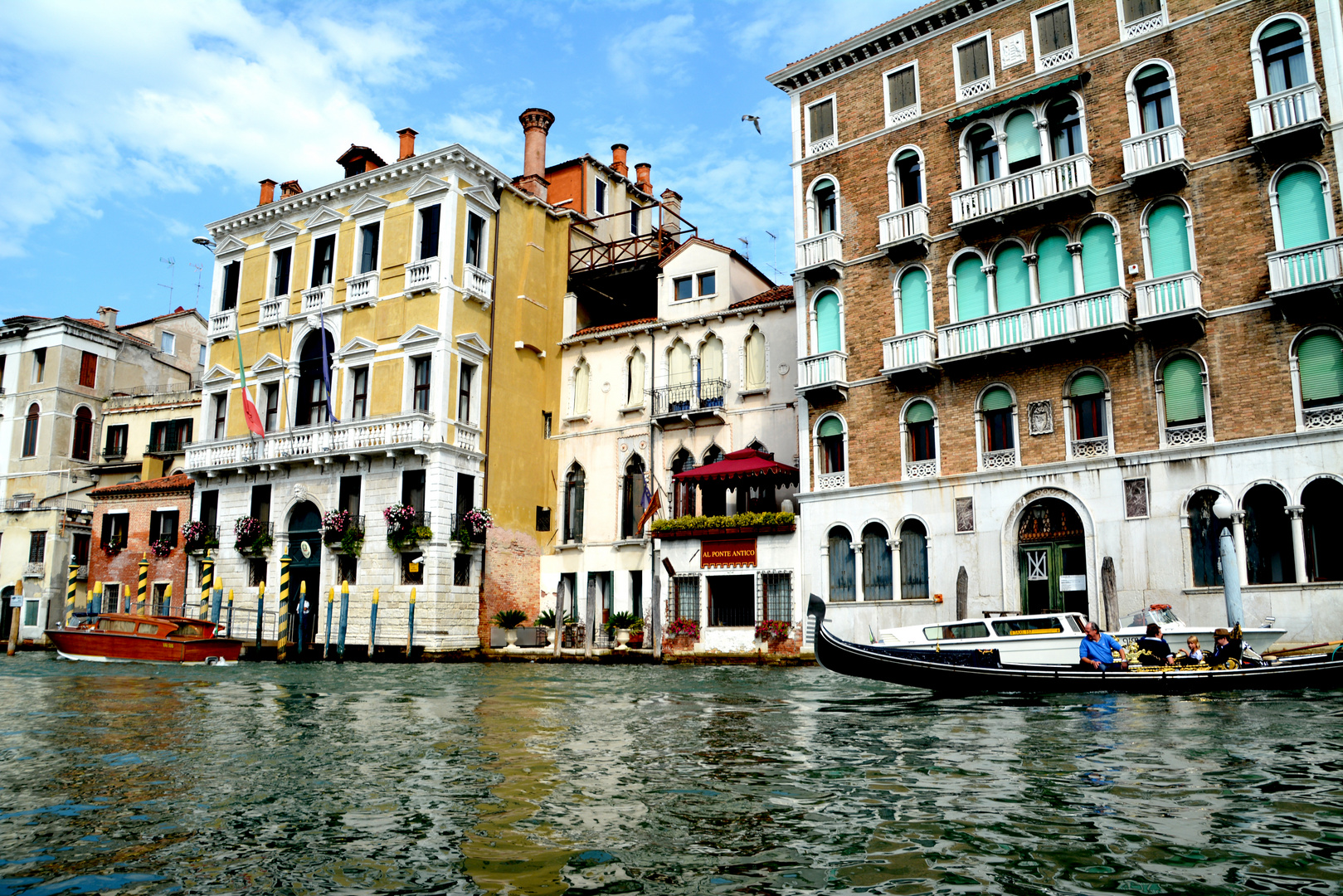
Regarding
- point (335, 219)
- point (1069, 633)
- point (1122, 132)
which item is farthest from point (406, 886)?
point (335, 219)

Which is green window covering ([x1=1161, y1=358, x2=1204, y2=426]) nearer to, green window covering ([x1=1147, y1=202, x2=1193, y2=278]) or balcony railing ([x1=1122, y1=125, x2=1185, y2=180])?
green window covering ([x1=1147, y1=202, x2=1193, y2=278])

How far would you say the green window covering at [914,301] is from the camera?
2287 cm

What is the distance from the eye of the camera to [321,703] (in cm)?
1463

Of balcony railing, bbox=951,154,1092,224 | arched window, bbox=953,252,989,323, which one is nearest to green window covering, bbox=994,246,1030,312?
arched window, bbox=953,252,989,323

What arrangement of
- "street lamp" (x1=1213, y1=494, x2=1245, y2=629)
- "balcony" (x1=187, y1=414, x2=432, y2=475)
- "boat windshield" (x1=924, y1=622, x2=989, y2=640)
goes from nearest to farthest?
"street lamp" (x1=1213, y1=494, x2=1245, y2=629) → "boat windshield" (x1=924, y1=622, x2=989, y2=640) → "balcony" (x1=187, y1=414, x2=432, y2=475)

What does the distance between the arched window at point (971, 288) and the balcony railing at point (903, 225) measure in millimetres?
1121

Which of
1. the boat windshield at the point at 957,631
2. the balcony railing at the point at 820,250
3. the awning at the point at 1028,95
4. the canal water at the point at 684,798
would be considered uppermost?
the awning at the point at 1028,95

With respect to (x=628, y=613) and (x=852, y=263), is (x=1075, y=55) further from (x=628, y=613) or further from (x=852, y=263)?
(x=628, y=613)

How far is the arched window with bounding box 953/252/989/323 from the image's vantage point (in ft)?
72.4

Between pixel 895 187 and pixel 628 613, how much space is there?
12707 mm

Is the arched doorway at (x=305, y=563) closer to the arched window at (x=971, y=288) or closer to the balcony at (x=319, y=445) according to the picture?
the balcony at (x=319, y=445)

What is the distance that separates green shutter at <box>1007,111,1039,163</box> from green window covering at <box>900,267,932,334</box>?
3.16 metres

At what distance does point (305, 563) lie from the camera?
2947cm

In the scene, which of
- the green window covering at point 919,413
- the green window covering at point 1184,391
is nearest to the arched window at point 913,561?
the green window covering at point 919,413
